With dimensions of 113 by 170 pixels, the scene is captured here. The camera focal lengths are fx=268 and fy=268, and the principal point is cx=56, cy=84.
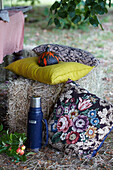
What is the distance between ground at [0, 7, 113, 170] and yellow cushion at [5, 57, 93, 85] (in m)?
0.60

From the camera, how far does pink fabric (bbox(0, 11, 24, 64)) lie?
8.97 feet

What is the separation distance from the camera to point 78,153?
2.08 metres

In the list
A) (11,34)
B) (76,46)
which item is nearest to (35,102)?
(11,34)

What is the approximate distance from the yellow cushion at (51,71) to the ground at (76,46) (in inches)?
23.6

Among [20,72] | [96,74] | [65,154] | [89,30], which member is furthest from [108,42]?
[65,154]

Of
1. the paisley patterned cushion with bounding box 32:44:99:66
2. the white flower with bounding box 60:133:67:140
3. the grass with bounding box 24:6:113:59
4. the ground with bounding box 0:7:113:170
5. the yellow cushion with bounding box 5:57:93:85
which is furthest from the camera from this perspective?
the grass with bounding box 24:6:113:59

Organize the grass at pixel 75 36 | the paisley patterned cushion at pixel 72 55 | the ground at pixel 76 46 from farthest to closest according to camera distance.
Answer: the grass at pixel 75 36
the paisley patterned cushion at pixel 72 55
the ground at pixel 76 46

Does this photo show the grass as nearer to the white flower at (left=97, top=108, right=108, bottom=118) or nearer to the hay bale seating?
the hay bale seating

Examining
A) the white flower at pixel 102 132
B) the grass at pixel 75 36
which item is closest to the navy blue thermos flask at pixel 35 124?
the white flower at pixel 102 132

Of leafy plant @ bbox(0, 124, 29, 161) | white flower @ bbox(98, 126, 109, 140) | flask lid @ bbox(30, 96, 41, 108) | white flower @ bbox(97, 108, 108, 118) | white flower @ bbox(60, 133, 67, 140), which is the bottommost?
leafy plant @ bbox(0, 124, 29, 161)

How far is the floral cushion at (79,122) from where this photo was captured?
6.80ft

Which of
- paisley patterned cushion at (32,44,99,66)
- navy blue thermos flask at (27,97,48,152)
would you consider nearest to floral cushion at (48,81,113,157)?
navy blue thermos flask at (27,97,48,152)

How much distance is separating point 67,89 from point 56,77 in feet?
0.46

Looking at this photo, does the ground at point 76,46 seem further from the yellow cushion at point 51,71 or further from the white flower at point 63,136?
the yellow cushion at point 51,71
